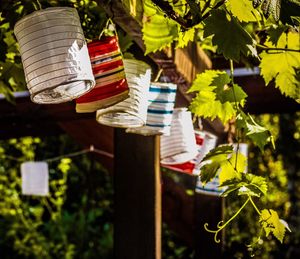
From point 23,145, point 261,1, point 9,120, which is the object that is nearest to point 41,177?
point 9,120

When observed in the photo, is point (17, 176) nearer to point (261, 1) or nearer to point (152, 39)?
point (152, 39)

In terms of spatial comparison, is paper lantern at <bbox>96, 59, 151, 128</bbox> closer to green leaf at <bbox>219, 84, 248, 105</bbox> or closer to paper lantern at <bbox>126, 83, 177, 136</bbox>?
green leaf at <bbox>219, 84, 248, 105</bbox>

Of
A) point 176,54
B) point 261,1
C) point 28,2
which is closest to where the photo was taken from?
point 261,1

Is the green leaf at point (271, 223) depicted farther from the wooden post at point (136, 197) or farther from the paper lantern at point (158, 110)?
the wooden post at point (136, 197)

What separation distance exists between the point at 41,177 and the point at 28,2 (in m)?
2.84

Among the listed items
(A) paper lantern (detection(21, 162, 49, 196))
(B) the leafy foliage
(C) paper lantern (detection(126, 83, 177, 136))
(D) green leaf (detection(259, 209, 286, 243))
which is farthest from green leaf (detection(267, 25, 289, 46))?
(B) the leafy foliage

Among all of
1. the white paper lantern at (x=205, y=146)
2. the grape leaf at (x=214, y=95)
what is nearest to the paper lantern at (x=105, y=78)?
the grape leaf at (x=214, y=95)

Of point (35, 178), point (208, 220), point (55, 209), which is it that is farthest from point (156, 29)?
point (55, 209)

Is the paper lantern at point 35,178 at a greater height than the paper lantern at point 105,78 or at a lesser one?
lesser

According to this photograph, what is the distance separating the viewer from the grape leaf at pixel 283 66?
6.16 ft

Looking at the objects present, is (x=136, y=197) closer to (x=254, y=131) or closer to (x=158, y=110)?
(x=158, y=110)

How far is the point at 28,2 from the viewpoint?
2.07m

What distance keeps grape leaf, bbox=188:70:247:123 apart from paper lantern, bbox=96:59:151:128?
0.42 ft

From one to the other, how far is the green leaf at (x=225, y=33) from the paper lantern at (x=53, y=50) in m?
0.27
